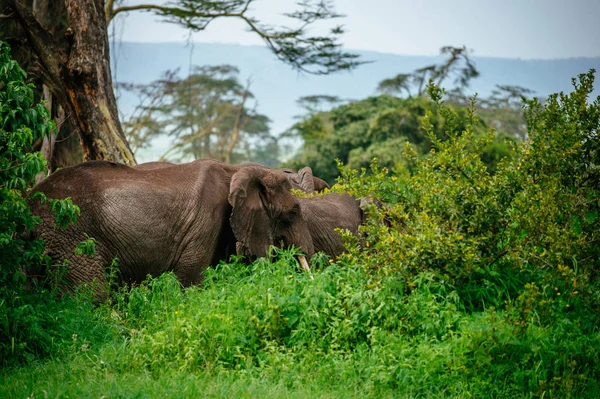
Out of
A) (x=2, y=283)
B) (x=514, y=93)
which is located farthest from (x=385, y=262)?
(x=514, y=93)

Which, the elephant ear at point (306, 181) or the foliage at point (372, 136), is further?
the foliage at point (372, 136)

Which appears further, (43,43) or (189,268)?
(43,43)

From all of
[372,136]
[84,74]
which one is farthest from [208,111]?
[84,74]

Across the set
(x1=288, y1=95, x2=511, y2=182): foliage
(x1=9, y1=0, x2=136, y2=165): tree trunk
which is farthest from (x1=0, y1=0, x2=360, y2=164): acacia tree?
(x1=288, y1=95, x2=511, y2=182): foliage

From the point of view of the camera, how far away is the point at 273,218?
384 inches

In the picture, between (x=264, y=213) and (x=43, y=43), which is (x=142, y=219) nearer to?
(x=264, y=213)

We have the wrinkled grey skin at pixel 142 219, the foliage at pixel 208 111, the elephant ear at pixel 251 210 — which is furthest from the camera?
the foliage at pixel 208 111

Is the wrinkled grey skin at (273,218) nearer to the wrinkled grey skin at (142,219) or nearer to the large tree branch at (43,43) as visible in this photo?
the wrinkled grey skin at (142,219)

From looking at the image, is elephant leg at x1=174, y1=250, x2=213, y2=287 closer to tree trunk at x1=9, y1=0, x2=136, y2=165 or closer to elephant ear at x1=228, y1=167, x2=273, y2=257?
elephant ear at x1=228, y1=167, x2=273, y2=257

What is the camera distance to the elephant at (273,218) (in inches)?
362

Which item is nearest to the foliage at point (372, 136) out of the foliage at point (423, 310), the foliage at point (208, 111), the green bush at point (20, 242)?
the foliage at point (208, 111)

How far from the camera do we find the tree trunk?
11469mm

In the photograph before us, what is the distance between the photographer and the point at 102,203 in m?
8.47

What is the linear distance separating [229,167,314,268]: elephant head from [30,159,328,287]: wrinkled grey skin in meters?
0.26
